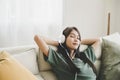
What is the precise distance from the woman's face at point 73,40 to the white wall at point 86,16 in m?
1.32

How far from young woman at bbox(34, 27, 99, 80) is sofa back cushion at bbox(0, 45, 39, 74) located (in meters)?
0.10

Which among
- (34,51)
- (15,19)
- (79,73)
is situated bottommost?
(79,73)

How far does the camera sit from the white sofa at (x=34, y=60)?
186cm

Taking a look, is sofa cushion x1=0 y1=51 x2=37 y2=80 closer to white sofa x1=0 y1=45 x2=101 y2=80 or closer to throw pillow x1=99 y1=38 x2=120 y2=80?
white sofa x1=0 y1=45 x2=101 y2=80

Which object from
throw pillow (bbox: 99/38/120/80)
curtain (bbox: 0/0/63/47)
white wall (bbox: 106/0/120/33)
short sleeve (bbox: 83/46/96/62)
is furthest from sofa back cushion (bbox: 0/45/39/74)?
white wall (bbox: 106/0/120/33)

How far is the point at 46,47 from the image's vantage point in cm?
188

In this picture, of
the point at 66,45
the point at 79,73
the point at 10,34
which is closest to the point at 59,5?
the point at 10,34

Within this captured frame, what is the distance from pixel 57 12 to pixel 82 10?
1.53 feet

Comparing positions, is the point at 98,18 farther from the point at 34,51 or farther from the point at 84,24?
the point at 34,51

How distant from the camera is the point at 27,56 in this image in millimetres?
1880

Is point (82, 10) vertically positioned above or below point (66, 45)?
above

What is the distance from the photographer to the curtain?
281 cm

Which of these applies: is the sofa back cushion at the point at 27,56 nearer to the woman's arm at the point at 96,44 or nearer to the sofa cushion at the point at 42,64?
the sofa cushion at the point at 42,64

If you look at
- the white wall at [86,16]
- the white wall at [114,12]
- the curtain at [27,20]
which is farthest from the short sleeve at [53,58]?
the white wall at [114,12]
